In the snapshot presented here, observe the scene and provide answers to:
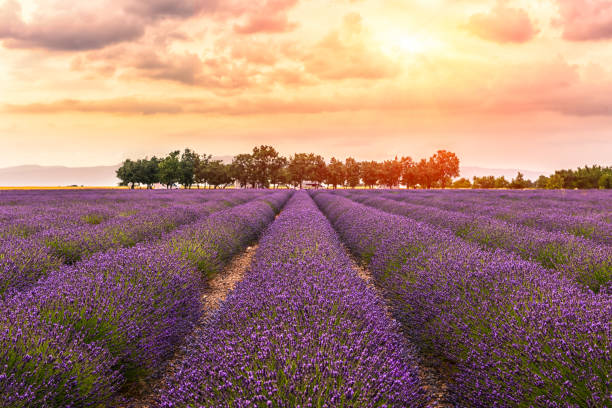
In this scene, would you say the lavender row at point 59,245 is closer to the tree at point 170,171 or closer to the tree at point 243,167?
the tree at point 170,171

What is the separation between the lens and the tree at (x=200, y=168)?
71750 mm

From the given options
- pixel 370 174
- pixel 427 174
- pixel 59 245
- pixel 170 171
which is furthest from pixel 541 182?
pixel 59 245

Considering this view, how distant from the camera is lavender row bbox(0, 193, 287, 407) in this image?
184cm

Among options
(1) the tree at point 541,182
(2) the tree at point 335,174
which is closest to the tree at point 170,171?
(2) the tree at point 335,174

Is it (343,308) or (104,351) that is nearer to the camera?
(104,351)

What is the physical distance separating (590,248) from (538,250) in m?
0.58

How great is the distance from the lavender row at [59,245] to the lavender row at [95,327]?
618mm

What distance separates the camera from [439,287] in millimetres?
3020

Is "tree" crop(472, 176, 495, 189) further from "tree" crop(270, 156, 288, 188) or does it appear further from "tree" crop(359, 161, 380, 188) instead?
"tree" crop(270, 156, 288, 188)

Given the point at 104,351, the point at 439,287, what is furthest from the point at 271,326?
the point at 439,287

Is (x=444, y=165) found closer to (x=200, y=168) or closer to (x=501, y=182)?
(x=501, y=182)

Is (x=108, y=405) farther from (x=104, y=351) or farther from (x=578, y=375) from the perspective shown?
(x=578, y=375)

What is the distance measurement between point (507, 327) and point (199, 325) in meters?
2.91

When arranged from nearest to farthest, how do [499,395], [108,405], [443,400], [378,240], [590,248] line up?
[499,395]
[108,405]
[443,400]
[590,248]
[378,240]
